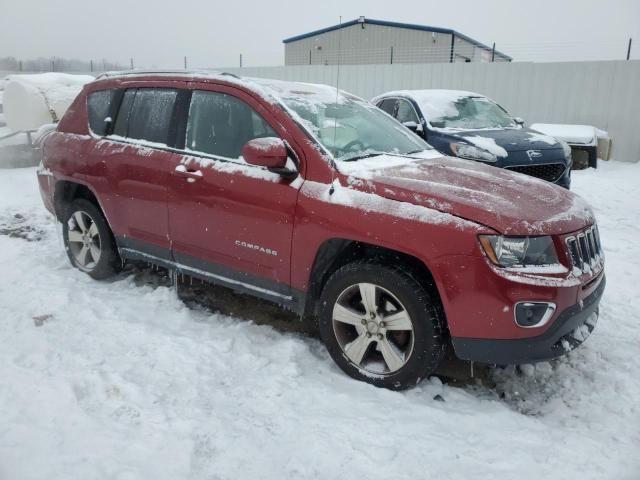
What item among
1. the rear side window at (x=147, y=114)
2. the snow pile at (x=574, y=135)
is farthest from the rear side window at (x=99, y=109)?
the snow pile at (x=574, y=135)

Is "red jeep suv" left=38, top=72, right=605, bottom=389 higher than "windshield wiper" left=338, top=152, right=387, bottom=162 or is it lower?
lower

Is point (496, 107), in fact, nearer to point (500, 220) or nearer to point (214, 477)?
point (500, 220)

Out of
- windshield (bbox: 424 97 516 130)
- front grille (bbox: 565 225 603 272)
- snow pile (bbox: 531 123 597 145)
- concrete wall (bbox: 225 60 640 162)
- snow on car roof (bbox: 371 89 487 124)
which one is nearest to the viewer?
front grille (bbox: 565 225 603 272)

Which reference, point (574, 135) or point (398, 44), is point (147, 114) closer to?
point (574, 135)

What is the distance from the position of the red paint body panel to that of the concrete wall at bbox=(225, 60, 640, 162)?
10.1 m

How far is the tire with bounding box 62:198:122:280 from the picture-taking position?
426 centimetres

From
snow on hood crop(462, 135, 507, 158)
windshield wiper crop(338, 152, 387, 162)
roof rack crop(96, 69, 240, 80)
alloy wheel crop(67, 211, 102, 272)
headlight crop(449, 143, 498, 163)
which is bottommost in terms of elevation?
alloy wheel crop(67, 211, 102, 272)

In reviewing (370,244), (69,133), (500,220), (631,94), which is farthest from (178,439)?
(631,94)

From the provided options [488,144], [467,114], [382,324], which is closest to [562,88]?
[467,114]

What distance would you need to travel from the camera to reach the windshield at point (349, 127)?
3.21 m

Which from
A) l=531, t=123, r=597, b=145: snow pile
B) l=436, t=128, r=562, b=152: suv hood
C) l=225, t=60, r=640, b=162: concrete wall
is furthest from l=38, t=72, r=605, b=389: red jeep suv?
l=225, t=60, r=640, b=162: concrete wall

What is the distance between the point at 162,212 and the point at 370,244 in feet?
5.58

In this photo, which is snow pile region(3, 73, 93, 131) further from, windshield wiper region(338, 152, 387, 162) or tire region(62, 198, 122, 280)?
windshield wiper region(338, 152, 387, 162)

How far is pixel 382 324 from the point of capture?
2.80 metres
